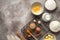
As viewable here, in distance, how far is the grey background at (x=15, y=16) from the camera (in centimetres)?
219

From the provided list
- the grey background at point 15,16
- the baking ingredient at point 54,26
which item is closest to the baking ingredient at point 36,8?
the grey background at point 15,16

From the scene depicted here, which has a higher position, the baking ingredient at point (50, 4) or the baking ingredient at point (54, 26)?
the baking ingredient at point (50, 4)

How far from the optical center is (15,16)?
2.21m

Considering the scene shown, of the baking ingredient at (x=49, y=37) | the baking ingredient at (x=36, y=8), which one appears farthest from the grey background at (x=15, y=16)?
the baking ingredient at (x=49, y=37)

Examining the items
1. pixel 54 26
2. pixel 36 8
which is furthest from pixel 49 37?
pixel 36 8

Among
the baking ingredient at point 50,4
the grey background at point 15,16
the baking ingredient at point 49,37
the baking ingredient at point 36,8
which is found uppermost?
the grey background at point 15,16

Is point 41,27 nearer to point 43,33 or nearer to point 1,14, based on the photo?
point 43,33

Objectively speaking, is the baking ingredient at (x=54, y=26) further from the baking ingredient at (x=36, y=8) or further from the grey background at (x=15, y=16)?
the baking ingredient at (x=36, y=8)

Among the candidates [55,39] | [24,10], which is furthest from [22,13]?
[55,39]

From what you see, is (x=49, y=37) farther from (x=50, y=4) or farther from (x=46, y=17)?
(x=50, y=4)

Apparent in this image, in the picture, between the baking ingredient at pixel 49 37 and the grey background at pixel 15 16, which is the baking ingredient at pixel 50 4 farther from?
the baking ingredient at pixel 49 37

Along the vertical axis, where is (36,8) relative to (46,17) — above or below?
above

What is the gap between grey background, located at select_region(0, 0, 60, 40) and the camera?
2193 mm

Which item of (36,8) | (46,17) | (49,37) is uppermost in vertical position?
(36,8)
